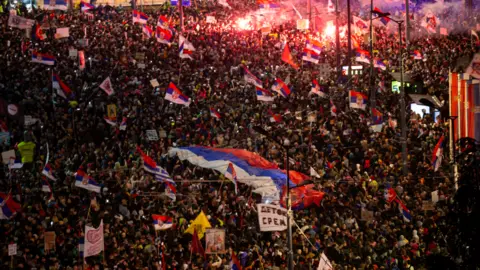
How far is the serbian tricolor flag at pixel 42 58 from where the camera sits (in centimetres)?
3872

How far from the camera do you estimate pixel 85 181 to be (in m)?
29.4

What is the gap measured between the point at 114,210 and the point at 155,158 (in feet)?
14.5

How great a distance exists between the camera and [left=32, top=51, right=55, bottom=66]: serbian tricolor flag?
127 feet

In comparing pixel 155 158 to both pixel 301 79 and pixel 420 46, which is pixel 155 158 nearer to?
pixel 301 79

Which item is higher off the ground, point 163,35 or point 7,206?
point 163,35

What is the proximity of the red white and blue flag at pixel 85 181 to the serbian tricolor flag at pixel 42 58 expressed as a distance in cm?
1040

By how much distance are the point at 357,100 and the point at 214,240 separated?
42.2 ft

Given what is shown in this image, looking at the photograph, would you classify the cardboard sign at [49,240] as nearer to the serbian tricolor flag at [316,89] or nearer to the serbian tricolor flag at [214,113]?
the serbian tricolor flag at [214,113]

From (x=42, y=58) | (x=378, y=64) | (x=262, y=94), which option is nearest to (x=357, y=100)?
(x=262, y=94)

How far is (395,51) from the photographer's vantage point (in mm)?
48094

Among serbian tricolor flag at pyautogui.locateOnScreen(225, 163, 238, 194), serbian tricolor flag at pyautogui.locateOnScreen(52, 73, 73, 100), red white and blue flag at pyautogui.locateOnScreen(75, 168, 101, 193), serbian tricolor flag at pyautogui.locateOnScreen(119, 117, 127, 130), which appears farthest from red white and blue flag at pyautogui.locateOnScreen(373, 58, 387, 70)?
red white and blue flag at pyautogui.locateOnScreen(75, 168, 101, 193)

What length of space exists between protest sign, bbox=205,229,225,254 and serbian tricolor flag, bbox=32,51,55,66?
49.8ft

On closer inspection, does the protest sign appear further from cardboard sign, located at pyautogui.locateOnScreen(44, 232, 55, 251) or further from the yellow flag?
cardboard sign, located at pyautogui.locateOnScreen(44, 232, 55, 251)

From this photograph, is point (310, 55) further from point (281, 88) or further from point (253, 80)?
point (253, 80)
